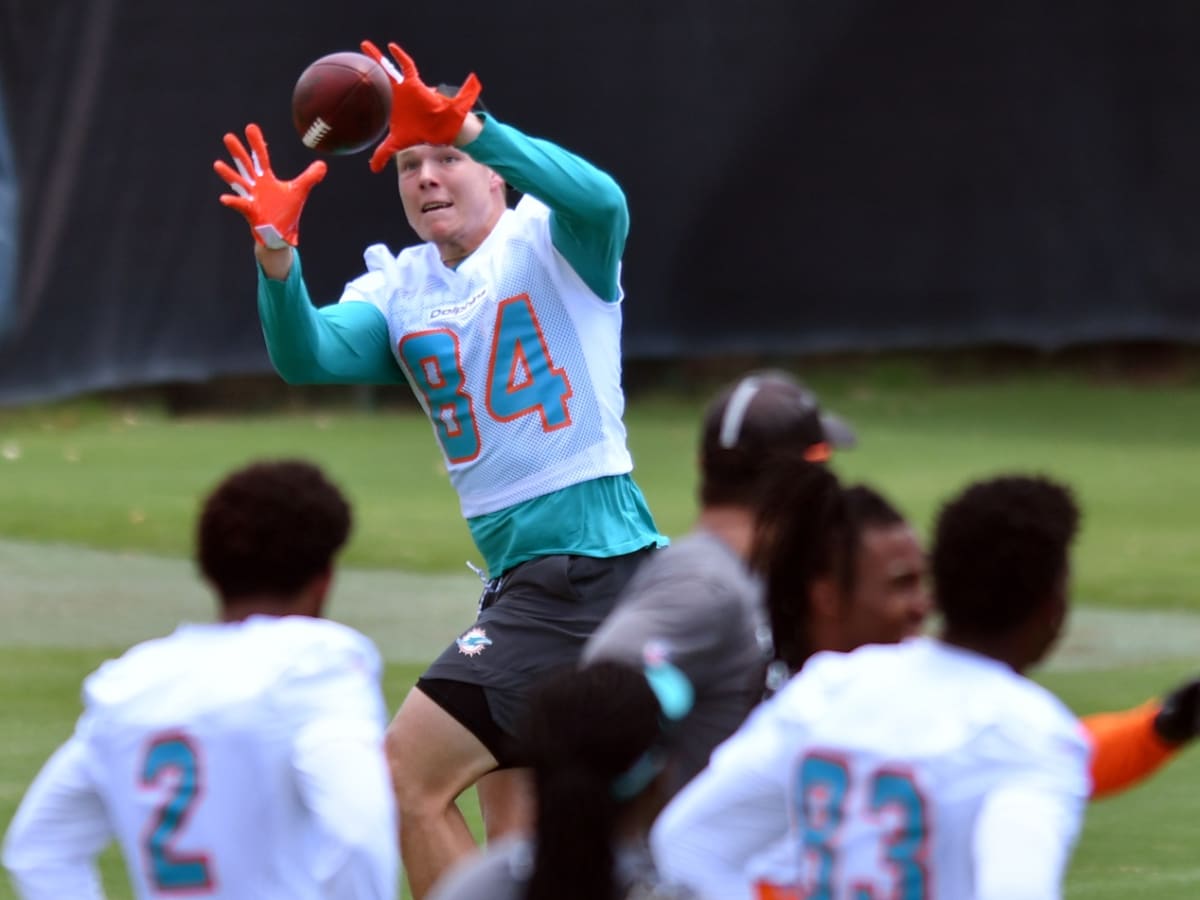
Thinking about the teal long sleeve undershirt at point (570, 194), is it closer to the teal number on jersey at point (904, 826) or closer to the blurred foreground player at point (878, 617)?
the blurred foreground player at point (878, 617)

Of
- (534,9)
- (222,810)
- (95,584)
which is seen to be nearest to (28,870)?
(222,810)

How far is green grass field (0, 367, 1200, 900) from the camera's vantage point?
805 cm

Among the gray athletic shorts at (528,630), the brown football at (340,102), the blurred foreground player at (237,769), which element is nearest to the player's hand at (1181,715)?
the blurred foreground player at (237,769)

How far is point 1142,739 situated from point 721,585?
2.45ft

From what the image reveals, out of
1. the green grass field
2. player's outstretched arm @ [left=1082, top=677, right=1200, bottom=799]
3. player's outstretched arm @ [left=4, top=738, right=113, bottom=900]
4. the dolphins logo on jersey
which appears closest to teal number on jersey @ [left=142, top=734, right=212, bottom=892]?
player's outstretched arm @ [left=4, top=738, right=113, bottom=900]

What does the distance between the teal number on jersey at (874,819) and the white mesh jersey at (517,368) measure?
7.78ft

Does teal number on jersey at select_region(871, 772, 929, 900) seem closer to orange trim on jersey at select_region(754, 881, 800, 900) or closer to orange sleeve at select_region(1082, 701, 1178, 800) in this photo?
orange trim on jersey at select_region(754, 881, 800, 900)

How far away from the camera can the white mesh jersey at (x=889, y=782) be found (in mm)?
2926

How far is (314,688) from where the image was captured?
327cm

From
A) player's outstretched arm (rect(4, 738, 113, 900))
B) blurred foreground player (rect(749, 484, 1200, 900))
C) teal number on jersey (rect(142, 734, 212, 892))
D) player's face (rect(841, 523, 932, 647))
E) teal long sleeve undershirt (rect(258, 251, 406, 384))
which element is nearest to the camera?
teal number on jersey (rect(142, 734, 212, 892))

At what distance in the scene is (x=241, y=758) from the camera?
128 inches

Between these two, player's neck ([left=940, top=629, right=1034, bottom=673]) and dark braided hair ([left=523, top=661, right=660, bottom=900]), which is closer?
dark braided hair ([left=523, top=661, right=660, bottom=900])

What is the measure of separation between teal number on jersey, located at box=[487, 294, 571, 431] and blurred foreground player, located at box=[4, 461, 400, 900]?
1.98 m

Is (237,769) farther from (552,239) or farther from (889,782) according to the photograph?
(552,239)
